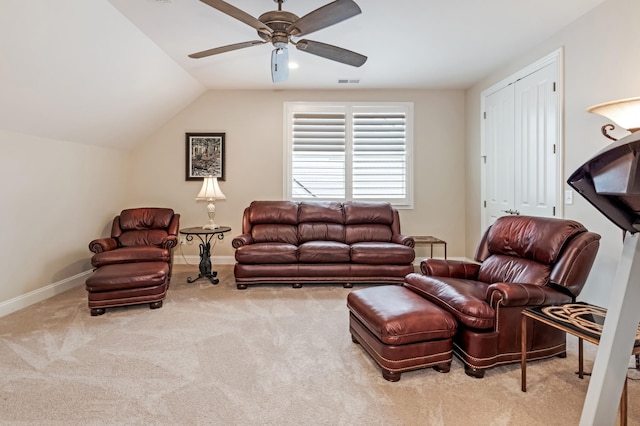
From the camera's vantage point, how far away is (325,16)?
2414mm

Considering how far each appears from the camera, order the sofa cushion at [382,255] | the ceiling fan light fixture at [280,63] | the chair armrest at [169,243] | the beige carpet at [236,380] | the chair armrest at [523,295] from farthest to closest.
Answer: 1. the sofa cushion at [382,255]
2. the chair armrest at [169,243]
3. the ceiling fan light fixture at [280,63]
4. the chair armrest at [523,295]
5. the beige carpet at [236,380]

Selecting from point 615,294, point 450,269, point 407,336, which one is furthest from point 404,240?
point 615,294

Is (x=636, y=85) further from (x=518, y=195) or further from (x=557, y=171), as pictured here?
(x=518, y=195)

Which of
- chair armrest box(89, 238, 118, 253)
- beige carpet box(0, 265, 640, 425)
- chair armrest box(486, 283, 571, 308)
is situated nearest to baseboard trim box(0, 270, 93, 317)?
beige carpet box(0, 265, 640, 425)

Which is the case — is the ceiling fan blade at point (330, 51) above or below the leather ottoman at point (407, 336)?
above

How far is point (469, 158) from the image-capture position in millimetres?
5492

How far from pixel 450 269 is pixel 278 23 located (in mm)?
2477

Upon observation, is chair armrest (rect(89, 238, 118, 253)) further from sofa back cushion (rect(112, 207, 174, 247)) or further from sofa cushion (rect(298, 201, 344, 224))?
sofa cushion (rect(298, 201, 344, 224))

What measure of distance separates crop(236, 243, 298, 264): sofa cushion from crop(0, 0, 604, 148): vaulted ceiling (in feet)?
7.68

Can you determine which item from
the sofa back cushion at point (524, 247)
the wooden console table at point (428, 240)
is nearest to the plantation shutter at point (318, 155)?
the wooden console table at point (428, 240)

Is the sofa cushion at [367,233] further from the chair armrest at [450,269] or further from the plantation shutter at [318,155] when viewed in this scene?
the chair armrest at [450,269]

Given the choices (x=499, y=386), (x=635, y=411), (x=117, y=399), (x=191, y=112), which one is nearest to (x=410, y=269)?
(x=499, y=386)

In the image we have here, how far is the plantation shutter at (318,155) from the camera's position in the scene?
564cm

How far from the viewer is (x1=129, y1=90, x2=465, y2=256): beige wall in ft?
18.5
